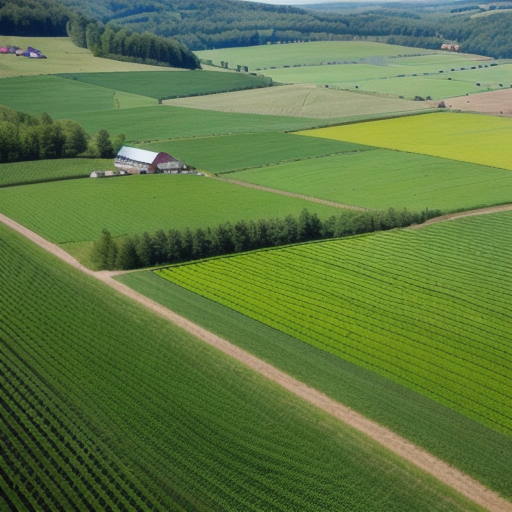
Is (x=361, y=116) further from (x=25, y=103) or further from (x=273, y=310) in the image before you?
(x=273, y=310)

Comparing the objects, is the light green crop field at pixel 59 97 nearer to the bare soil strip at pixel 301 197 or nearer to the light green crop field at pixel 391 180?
the bare soil strip at pixel 301 197

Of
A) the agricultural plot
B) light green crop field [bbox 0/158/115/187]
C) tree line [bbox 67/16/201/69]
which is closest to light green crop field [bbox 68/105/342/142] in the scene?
light green crop field [bbox 0/158/115/187]

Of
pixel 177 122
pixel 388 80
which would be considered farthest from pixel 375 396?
pixel 388 80

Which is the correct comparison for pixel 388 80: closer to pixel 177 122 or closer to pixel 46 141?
pixel 177 122

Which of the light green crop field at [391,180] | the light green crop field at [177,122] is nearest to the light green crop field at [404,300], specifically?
the light green crop field at [391,180]

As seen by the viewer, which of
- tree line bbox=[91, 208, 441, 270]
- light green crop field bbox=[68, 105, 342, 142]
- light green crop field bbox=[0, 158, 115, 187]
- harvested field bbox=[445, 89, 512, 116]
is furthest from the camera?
harvested field bbox=[445, 89, 512, 116]

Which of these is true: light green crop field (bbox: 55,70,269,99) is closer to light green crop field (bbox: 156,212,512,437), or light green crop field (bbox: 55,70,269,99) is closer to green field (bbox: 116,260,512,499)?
light green crop field (bbox: 156,212,512,437)

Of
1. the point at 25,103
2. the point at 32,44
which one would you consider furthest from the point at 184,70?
the point at 25,103
